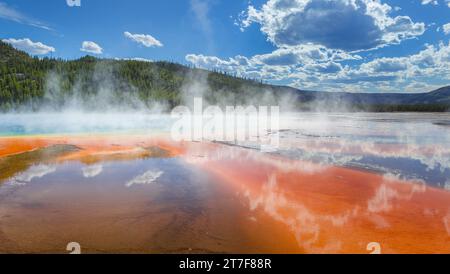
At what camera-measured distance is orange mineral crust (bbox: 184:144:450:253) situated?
5.08 metres

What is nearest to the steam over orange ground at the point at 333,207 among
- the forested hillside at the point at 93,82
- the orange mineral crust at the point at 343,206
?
the orange mineral crust at the point at 343,206

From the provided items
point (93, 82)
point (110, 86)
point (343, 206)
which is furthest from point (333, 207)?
point (93, 82)

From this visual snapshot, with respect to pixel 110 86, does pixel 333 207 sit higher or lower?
lower

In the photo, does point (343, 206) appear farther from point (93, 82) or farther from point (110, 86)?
point (93, 82)

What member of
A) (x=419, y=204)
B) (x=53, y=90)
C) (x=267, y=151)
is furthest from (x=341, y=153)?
(x=53, y=90)

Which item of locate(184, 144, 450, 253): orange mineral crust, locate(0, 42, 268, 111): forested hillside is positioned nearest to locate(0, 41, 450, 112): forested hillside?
locate(0, 42, 268, 111): forested hillside

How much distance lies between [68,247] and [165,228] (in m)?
1.48

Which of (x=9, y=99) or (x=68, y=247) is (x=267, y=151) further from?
(x=9, y=99)

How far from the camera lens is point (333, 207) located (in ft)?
22.0

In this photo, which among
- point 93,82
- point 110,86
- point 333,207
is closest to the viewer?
point 333,207

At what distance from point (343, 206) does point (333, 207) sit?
0.25 meters

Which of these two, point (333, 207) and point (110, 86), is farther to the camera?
point (110, 86)

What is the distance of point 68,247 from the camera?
464cm
